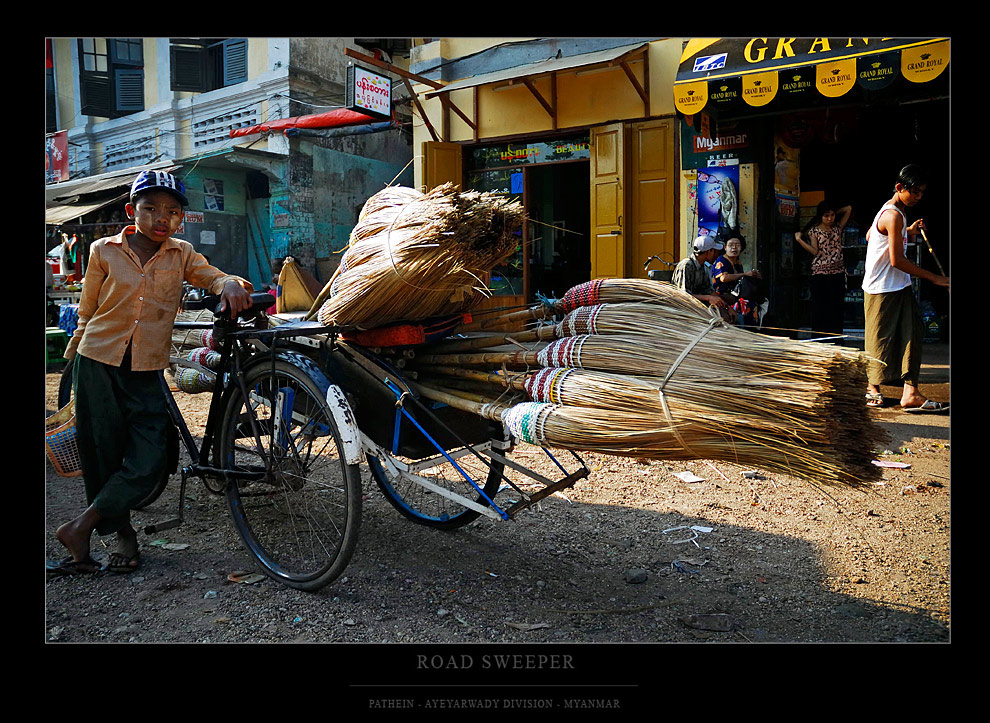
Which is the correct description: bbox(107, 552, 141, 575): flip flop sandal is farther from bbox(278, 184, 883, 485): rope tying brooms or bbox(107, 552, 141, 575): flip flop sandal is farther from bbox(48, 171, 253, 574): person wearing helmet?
bbox(278, 184, 883, 485): rope tying brooms

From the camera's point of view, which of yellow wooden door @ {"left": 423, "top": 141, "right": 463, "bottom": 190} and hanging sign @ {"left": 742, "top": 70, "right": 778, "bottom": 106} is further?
yellow wooden door @ {"left": 423, "top": 141, "right": 463, "bottom": 190}

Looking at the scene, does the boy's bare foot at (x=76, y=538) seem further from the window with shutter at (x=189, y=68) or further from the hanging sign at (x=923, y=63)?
the window with shutter at (x=189, y=68)

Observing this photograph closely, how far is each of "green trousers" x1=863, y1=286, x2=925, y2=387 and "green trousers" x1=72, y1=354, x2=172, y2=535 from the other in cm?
501

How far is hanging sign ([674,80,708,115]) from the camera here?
752 cm

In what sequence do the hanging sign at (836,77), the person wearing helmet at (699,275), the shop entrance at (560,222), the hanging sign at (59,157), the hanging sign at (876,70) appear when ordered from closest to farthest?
the person wearing helmet at (699,275) → the hanging sign at (876,70) → the hanging sign at (836,77) → the shop entrance at (560,222) → the hanging sign at (59,157)

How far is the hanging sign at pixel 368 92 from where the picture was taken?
901cm

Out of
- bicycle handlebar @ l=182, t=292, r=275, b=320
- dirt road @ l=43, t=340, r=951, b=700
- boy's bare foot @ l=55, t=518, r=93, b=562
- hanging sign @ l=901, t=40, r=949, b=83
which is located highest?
hanging sign @ l=901, t=40, r=949, b=83

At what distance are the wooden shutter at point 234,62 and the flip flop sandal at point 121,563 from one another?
36.5ft

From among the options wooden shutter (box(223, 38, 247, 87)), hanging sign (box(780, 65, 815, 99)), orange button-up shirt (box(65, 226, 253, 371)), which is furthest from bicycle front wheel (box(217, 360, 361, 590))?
wooden shutter (box(223, 38, 247, 87))

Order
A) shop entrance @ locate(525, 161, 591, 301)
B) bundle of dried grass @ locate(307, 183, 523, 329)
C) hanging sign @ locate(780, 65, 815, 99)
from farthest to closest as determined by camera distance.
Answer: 1. shop entrance @ locate(525, 161, 591, 301)
2. hanging sign @ locate(780, 65, 815, 99)
3. bundle of dried grass @ locate(307, 183, 523, 329)

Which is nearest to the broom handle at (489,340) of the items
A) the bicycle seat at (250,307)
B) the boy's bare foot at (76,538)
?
the bicycle seat at (250,307)

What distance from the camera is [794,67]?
23.1 ft
